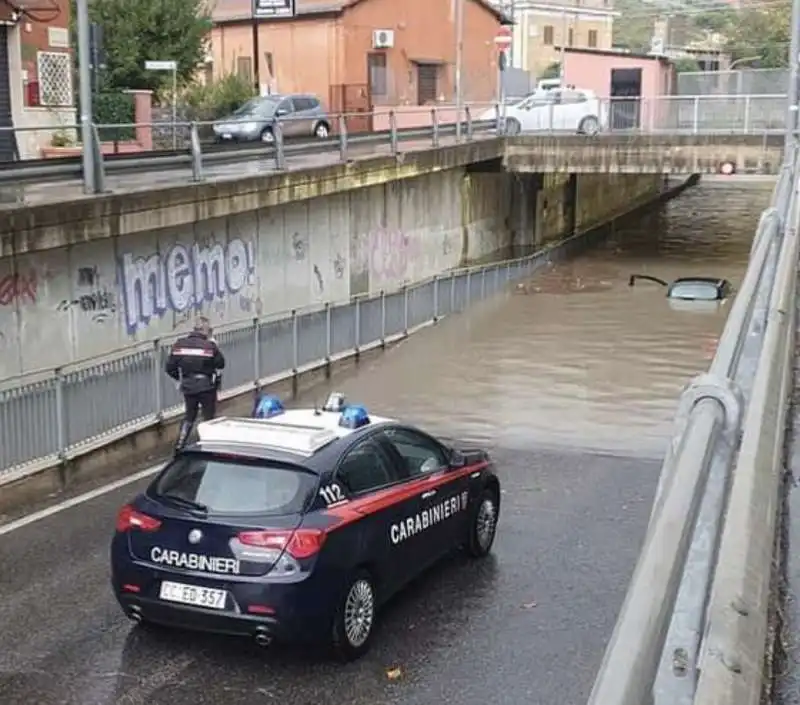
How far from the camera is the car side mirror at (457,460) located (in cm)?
959

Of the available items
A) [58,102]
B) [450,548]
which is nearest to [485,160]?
[58,102]

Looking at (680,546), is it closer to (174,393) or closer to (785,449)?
(785,449)

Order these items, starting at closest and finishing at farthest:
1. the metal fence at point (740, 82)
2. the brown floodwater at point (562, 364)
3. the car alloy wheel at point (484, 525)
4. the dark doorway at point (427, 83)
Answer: the car alloy wheel at point (484, 525)
the brown floodwater at point (562, 364)
the metal fence at point (740, 82)
the dark doorway at point (427, 83)

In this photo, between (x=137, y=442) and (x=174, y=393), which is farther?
(x=174, y=393)

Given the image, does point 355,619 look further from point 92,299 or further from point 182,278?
point 182,278

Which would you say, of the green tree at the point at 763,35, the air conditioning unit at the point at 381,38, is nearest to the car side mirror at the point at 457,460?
the air conditioning unit at the point at 381,38

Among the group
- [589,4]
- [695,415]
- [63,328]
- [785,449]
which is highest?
[589,4]

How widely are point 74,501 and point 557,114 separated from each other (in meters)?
30.7

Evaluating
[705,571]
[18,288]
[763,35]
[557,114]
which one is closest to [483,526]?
[18,288]

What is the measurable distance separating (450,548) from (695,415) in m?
6.40

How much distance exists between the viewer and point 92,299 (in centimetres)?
1642

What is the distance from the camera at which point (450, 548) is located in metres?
9.45

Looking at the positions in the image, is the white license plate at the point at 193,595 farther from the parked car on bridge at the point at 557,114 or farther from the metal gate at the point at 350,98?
the metal gate at the point at 350,98

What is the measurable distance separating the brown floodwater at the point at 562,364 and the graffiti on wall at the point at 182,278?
2731 millimetres
